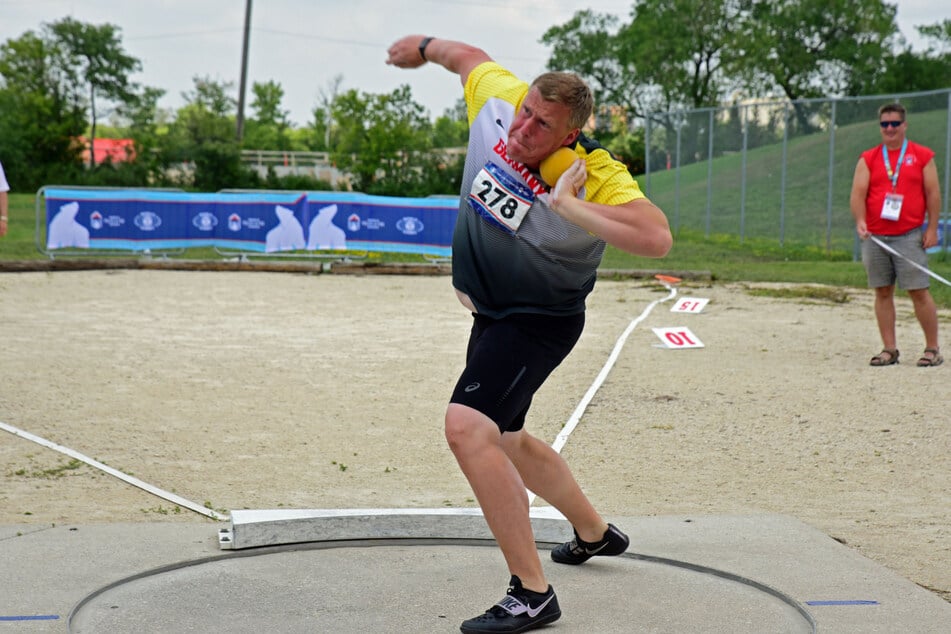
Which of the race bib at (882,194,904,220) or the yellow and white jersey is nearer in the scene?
the yellow and white jersey

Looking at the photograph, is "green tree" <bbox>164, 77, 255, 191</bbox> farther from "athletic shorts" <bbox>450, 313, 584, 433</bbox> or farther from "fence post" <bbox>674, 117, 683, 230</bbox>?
"athletic shorts" <bbox>450, 313, 584, 433</bbox>

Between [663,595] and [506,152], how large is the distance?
1597 mm

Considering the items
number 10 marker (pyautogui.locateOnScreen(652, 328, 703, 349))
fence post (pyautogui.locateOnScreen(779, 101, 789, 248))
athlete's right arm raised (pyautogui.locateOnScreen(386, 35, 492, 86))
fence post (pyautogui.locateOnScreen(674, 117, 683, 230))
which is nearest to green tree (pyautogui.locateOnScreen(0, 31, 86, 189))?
fence post (pyautogui.locateOnScreen(674, 117, 683, 230))

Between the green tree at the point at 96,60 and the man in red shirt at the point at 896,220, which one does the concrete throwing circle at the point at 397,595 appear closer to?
the man in red shirt at the point at 896,220

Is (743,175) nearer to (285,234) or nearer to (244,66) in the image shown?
(285,234)

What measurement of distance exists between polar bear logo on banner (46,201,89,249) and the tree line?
2196cm

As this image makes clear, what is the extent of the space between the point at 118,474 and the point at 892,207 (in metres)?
6.47

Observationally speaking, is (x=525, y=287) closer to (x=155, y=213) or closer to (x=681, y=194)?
(x=155, y=213)

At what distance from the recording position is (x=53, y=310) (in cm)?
1292

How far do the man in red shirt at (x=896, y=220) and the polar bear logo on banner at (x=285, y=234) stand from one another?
462 inches

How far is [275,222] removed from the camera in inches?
771

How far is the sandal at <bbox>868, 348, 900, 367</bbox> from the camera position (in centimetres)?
940

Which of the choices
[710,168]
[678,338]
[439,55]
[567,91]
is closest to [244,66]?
[710,168]

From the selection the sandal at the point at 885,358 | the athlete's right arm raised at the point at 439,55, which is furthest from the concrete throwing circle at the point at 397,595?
the sandal at the point at 885,358
